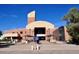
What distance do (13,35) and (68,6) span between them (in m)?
1.98

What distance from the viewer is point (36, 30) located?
1114 centimetres

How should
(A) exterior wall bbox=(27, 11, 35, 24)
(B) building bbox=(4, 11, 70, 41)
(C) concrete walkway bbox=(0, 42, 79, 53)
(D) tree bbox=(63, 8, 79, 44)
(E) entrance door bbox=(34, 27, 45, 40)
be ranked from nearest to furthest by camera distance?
(A) exterior wall bbox=(27, 11, 35, 24)
(B) building bbox=(4, 11, 70, 41)
(E) entrance door bbox=(34, 27, 45, 40)
(C) concrete walkway bbox=(0, 42, 79, 53)
(D) tree bbox=(63, 8, 79, 44)

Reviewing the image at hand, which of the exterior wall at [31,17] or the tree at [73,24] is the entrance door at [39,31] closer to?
the exterior wall at [31,17]

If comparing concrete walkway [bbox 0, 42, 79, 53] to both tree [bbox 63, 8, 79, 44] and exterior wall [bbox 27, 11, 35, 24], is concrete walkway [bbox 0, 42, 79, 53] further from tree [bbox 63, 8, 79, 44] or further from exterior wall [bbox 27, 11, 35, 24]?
exterior wall [bbox 27, 11, 35, 24]

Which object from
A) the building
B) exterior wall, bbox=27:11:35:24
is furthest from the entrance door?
exterior wall, bbox=27:11:35:24

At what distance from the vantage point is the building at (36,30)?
11.1m

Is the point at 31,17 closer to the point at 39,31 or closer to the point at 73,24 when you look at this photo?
the point at 39,31

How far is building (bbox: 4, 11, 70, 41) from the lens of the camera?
36.3ft
